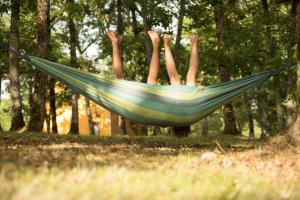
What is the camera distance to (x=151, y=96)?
20.0 ft

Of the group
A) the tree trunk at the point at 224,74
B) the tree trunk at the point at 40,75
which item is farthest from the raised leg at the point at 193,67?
the tree trunk at the point at 224,74

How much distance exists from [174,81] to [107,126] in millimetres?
37201

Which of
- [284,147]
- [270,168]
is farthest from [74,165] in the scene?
[284,147]

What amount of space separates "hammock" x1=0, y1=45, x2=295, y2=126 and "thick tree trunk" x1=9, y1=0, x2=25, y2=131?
6.17 m

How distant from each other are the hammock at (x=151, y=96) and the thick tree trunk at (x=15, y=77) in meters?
6.17

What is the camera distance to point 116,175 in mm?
3373

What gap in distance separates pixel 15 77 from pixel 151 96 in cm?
809

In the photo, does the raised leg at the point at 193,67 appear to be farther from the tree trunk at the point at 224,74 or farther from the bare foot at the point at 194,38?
the tree trunk at the point at 224,74

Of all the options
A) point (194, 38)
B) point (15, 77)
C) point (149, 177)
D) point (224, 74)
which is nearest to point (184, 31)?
point (224, 74)

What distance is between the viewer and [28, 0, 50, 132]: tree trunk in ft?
32.6

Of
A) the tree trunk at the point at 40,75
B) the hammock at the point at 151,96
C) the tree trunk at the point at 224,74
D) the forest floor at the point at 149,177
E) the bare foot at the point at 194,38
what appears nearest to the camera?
the forest floor at the point at 149,177

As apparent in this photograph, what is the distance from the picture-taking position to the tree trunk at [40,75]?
995 centimetres

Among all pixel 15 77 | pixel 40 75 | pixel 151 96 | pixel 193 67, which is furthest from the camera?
pixel 15 77

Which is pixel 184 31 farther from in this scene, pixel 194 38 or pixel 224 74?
pixel 194 38
